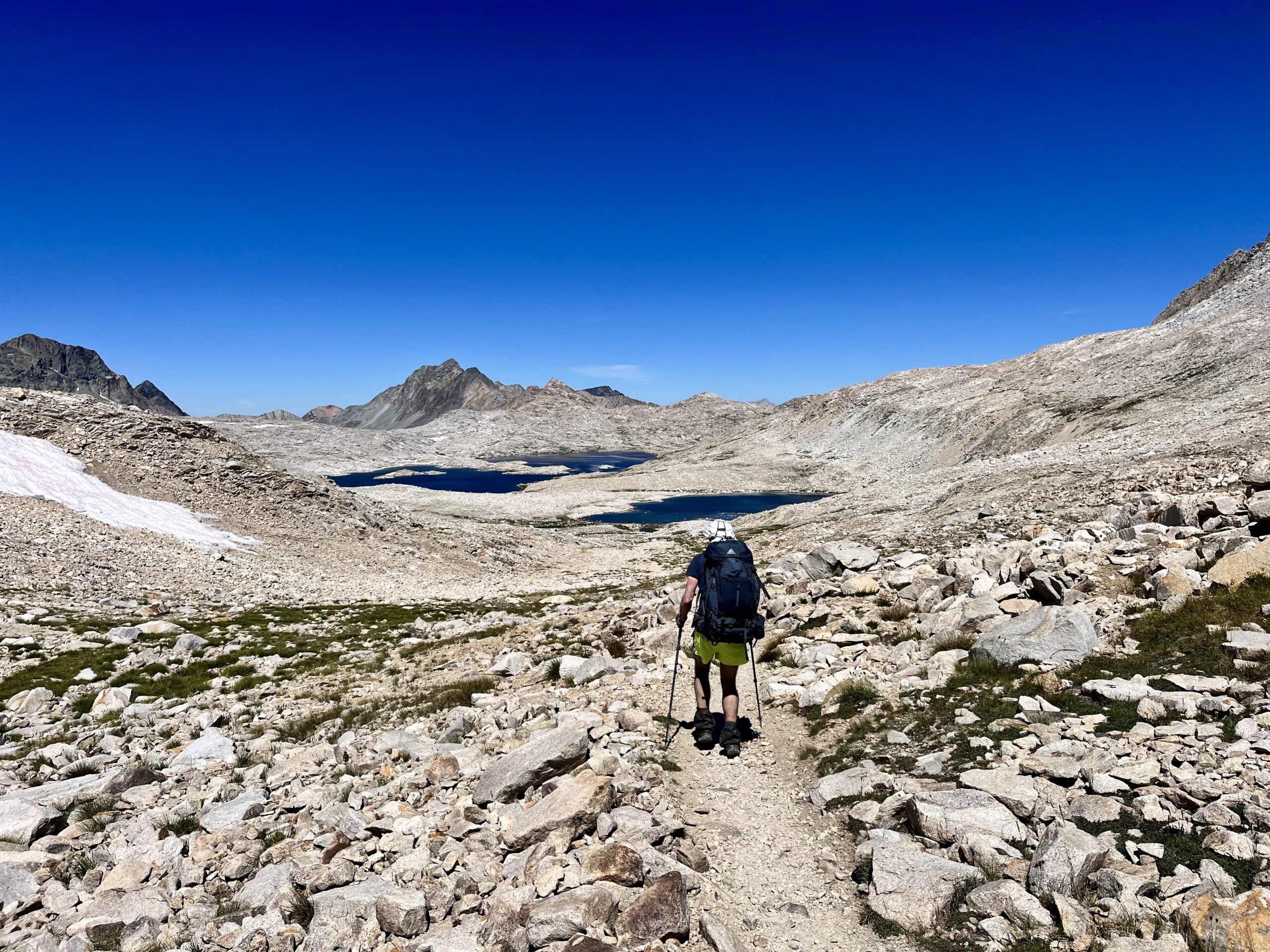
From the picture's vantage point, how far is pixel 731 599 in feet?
34.7

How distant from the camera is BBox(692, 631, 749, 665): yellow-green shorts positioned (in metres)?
10.9

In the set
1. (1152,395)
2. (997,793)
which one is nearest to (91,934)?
(997,793)

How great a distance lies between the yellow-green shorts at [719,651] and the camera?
1086cm

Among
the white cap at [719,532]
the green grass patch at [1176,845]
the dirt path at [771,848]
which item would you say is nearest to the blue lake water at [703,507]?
the white cap at [719,532]

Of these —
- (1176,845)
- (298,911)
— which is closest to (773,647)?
(1176,845)

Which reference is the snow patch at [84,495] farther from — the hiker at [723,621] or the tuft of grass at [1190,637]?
the tuft of grass at [1190,637]

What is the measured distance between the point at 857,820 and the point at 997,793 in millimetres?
1706

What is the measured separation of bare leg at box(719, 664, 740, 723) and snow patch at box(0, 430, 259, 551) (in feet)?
126

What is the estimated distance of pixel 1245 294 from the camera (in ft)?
344

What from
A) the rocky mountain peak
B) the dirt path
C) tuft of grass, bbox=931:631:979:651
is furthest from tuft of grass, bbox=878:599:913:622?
the rocky mountain peak

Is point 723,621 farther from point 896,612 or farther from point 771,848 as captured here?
point 896,612

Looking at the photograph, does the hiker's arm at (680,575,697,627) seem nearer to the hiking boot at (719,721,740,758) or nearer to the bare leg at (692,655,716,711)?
the bare leg at (692,655,716,711)

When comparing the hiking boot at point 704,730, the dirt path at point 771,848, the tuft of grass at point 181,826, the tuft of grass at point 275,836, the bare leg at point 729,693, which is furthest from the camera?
the bare leg at point 729,693

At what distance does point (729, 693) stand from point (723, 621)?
1.54 m
